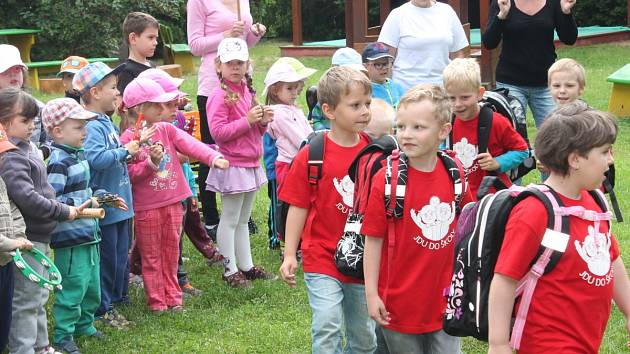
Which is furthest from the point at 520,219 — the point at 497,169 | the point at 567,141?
the point at 497,169

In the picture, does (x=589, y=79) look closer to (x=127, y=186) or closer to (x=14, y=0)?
(x=127, y=186)

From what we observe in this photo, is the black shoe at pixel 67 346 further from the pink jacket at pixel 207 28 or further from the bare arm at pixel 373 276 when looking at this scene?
the pink jacket at pixel 207 28

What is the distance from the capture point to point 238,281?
6.68 metres

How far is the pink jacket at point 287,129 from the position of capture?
6699 millimetres

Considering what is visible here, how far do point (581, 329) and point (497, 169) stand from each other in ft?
7.31

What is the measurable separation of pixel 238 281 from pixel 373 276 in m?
2.88

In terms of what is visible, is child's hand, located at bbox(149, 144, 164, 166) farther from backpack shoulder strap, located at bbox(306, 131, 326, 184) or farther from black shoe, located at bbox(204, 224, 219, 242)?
black shoe, located at bbox(204, 224, 219, 242)

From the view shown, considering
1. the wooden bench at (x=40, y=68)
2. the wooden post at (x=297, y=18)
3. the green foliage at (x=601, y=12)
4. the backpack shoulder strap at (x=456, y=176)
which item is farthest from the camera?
the green foliage at (x=601, y=12)

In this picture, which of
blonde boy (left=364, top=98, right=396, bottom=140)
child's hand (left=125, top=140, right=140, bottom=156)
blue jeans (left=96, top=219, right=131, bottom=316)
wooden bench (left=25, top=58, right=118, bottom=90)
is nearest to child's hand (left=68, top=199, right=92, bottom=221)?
child's hand (left=125, top=140, right=140, bottom=156)

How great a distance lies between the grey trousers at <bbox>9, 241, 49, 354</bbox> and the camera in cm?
488

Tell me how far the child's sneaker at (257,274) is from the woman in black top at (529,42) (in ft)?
7.91

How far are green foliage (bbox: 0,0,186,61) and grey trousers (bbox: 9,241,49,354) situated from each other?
17541 millimetres

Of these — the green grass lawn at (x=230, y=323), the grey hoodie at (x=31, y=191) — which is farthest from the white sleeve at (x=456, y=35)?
the grey hoodie at (x=31, y=191)

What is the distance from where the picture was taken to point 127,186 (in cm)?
584
